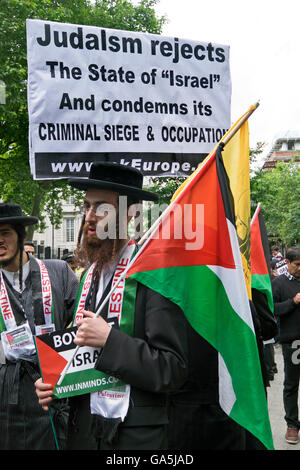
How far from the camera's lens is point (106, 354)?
2.01 metres

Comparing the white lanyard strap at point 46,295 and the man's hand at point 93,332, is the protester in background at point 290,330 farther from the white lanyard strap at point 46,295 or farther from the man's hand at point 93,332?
the man's hand at point 93,332

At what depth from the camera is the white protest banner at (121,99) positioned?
131 inches

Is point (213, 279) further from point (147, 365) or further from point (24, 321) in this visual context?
point (24, 321)

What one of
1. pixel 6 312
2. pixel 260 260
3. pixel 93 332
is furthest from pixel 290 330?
pixel 93 332

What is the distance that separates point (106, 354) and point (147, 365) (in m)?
0.18

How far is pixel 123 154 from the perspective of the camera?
11.6ft

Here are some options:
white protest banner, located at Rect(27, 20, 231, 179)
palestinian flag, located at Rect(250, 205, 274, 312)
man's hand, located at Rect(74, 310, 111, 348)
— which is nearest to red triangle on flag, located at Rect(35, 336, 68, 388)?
man's hand, located at Rect(74, 310, 111, 348)

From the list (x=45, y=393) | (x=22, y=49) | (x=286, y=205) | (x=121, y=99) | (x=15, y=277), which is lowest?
(x=45, y=393)

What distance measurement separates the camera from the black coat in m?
1.99

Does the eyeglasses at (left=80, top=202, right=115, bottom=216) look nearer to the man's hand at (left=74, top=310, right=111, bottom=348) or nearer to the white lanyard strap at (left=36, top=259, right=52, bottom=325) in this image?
the man's hand at (left=74, top=310, right=111, bottom=348)

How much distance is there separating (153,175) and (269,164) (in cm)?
9319

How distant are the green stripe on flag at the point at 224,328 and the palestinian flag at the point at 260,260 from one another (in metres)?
1.56
